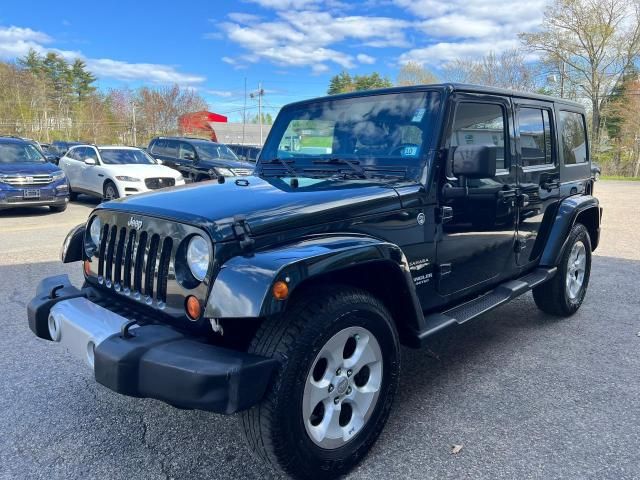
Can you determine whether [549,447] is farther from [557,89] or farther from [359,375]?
[557,89]

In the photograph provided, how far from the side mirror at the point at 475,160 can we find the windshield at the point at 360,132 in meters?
0.22

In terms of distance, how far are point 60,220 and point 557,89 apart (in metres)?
39.7

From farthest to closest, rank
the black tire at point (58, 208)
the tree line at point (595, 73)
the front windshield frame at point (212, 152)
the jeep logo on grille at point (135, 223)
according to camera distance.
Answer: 1. the tree line at point (595, 73)
2. the front windshield frame at point (212, 152)
3. the black tire at point (58, 208)
4. the jeep logo on grille at point (135, 223)

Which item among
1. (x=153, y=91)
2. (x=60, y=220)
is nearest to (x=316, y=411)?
(x=60, y=220)

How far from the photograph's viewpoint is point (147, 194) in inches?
117

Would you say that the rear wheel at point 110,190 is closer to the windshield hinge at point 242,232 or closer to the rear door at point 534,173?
the rear door at point 534,173

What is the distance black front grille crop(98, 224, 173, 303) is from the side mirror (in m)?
1.71

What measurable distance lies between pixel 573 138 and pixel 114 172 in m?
10.6

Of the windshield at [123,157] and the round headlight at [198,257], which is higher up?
the windshield at [123,157]

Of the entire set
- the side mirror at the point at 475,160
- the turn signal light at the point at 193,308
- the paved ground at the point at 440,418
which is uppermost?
the side mirror at the point at 475,160

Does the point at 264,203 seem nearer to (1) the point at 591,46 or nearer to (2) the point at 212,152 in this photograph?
(2) the point at 212,152

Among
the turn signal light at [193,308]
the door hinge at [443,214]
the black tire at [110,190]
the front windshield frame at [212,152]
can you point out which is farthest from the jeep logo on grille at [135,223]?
the front windshield frame at [212,152]

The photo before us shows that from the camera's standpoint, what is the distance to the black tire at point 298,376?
2131 millimetres

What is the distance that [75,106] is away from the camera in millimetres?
56062
